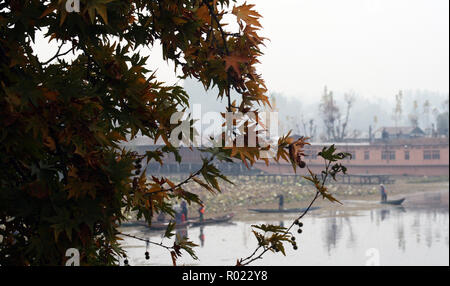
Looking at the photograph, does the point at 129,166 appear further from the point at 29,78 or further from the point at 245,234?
the point at 245,234

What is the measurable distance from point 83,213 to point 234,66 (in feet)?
4.31

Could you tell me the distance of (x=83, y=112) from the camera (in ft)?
9.07

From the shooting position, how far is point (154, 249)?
28.3m

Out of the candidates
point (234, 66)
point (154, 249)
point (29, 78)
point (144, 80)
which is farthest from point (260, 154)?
point (154, 249)

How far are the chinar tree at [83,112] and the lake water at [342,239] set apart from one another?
16686mm

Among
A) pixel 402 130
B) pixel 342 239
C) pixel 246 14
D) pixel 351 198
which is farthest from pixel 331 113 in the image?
pixel 246 14

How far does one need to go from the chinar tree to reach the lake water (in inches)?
657

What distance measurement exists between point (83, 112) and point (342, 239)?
29.5m

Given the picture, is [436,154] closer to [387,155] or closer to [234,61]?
[387,155]

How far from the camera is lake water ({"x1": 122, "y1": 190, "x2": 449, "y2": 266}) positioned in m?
24.8

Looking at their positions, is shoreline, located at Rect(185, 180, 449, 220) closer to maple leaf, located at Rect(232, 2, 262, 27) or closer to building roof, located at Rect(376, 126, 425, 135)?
building roof, located at Rect(376, 126, 425, 135)

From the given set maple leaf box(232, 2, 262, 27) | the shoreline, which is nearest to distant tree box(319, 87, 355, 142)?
the shoreline
